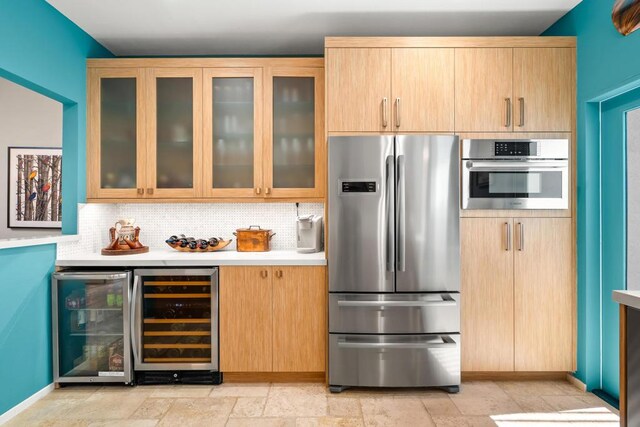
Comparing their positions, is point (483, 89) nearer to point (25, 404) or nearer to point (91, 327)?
point (91, 327)

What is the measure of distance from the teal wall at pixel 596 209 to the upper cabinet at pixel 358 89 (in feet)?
4.43

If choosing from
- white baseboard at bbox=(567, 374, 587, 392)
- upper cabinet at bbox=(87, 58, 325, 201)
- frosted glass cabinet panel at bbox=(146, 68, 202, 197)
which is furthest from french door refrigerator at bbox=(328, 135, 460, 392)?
frosted glass cabinet panel at bbox=(146, 68, 202, 197)

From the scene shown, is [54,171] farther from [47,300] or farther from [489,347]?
[489,347]

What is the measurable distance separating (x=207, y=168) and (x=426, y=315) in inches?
79.8

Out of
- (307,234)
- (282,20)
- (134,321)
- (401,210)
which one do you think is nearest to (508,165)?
(401,210)

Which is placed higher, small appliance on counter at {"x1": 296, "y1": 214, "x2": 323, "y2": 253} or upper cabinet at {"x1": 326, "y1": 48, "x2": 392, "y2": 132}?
upper cabinet at {"x1": 326, "y1": 48, "x2": 392, "y2": 132}

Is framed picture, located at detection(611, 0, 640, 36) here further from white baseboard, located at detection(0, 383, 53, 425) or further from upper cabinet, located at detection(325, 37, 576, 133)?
white baseboard, located at detection(0, 383, 53, 425)

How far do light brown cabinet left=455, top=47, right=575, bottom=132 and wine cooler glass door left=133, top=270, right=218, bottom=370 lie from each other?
2227mm

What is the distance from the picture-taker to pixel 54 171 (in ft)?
12.9

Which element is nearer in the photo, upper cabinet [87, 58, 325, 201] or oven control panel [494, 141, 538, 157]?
oven control panel [494, 141, 538, 157]

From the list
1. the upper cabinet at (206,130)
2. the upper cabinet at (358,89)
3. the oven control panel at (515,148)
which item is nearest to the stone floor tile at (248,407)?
the upper cabinet at (206,130)

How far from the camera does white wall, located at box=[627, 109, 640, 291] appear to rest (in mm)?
2535

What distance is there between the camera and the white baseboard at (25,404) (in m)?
2.44

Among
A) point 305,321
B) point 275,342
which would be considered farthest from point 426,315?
point 275,342
